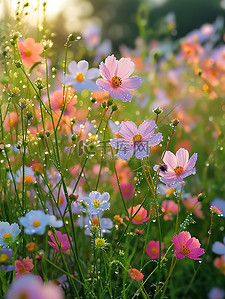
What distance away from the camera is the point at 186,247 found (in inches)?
22.8

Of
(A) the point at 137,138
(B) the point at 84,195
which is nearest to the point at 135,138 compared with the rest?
(A) the point at 137,138

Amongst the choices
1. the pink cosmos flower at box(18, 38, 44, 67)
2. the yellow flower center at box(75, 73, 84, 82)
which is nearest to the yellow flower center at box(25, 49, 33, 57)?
the pink cosmos flower at box(18, 38, 44, 67)

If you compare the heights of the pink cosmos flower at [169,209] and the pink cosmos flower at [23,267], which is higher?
the pink cosmos flower at [23,267]

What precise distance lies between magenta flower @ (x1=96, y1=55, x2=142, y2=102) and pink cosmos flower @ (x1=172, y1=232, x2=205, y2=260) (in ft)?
0.73

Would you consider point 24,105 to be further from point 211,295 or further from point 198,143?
point 198,143

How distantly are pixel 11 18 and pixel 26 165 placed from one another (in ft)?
1.00

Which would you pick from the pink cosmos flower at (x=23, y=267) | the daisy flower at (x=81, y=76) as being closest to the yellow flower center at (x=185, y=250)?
the pink cosmos flower at (x=23, y=267)

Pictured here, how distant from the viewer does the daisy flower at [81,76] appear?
2.37ft

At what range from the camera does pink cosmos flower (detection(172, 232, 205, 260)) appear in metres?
0.57

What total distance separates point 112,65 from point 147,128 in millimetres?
115

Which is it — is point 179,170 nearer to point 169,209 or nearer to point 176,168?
point 176,168

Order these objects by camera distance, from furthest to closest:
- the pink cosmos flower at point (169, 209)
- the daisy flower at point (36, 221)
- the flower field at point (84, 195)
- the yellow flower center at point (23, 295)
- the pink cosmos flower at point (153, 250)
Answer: the pink cosmos flower at point (169, 209) → the pink cosmos flower at point (153, 250) → the flower field at point (84, 195) → the daisy flower at point (36, 221) → the yellow flower center at point (23, 295)

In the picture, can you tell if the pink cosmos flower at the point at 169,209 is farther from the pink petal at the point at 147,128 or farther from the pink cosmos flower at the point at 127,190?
the pink petal at the point at 147,128

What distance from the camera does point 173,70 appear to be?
246 centimetres
